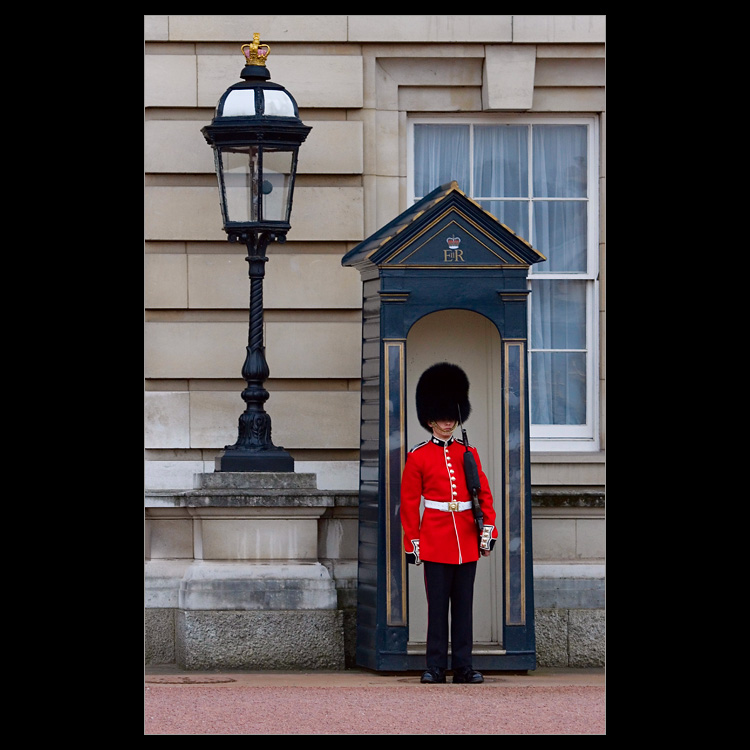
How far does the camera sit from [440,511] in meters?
7.82

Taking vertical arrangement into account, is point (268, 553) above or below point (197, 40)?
below

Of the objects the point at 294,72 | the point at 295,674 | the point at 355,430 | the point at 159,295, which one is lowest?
the point at 295,674

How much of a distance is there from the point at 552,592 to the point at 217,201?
9.23 ft

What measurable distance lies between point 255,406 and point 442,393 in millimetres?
1009

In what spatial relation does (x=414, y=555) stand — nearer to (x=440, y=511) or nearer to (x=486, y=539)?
(x=440, y=511)

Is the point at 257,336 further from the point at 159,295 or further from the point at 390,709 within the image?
the point at 390,709

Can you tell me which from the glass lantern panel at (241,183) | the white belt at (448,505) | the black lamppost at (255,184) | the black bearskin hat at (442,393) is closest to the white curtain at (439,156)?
the black lamppost at (255,184)

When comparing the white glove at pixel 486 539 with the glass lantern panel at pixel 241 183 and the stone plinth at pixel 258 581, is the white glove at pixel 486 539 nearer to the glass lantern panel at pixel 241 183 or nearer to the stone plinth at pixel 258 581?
the stone plinth at pixel 258 581

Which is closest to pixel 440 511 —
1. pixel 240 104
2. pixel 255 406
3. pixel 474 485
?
pixel 474 485

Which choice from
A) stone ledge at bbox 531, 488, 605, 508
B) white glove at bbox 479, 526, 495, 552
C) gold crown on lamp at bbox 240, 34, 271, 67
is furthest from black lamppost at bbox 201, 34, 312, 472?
stone ledge at bbox 531, 488, 605, 508

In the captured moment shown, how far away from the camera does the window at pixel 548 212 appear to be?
9133 mm

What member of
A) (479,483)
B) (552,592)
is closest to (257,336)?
(479,483)

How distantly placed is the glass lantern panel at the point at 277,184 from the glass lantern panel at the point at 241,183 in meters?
0.05

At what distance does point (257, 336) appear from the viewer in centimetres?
845
